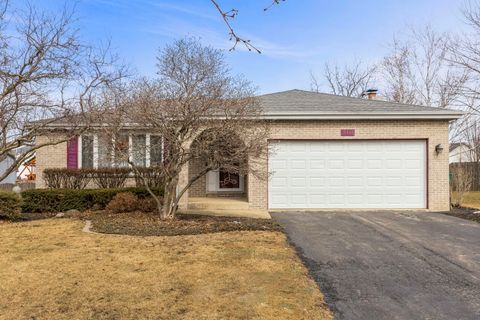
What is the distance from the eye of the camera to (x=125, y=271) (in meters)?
5.48

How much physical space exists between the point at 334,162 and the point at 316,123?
53.2 inches

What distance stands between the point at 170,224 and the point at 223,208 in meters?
3.19

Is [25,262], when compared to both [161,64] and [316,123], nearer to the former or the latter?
[161,64]

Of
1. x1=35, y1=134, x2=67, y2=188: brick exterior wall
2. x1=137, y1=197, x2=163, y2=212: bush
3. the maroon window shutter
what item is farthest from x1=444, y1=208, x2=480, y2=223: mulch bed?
x1=35, y1=134, x2=67, y2=188: brick exterior wall

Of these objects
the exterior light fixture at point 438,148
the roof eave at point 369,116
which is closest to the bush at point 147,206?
the roof eave at point 369,116

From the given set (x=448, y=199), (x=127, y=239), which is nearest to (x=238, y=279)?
(x=127, y=239)

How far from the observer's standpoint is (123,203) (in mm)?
10875

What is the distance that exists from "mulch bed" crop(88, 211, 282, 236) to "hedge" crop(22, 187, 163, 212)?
45.3 inches

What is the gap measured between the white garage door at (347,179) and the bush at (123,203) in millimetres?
4118

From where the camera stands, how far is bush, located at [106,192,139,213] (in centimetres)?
1088

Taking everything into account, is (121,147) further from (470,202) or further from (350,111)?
(470,202)

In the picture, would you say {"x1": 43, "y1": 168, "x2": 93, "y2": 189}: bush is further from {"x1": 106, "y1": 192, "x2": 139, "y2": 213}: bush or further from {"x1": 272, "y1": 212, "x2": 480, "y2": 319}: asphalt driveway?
{"x1": 272, "y1": 212, "x2": 480, "y2": 319}: asphalt driveway

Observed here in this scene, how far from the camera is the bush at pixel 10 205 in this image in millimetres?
10016

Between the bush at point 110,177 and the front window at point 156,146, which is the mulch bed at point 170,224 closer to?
the front window at point 156,146
